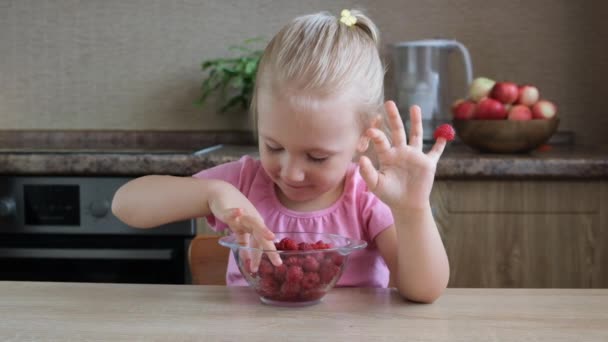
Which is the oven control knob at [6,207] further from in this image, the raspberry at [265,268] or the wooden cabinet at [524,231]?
the raspberry at [265,268]

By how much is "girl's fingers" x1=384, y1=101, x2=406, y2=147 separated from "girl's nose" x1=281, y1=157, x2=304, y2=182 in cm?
16

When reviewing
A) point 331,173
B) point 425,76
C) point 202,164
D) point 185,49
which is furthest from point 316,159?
point 185,49

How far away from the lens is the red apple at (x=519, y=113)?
7.12 ft

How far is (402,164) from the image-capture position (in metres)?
0.98

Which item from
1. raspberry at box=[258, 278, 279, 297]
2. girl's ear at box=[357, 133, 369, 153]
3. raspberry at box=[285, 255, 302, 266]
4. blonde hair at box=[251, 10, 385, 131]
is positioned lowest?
raspberry at box=[258, 278, 279, 297]

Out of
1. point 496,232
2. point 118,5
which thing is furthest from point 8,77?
point 496,232

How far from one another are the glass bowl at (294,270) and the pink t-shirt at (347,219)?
24cm

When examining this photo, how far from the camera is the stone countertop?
2.02 m

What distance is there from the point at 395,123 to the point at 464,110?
132 cm

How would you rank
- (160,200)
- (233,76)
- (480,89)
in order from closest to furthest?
(160,200) → (480,89) → (233,76)

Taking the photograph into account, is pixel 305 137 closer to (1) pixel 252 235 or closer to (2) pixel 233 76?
(1) pixel 252 235

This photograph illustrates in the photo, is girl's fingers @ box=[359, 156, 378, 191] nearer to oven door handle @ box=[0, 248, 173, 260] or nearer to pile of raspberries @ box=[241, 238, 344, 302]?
pile of raspberries @ box=[241, 238, 344, 302]

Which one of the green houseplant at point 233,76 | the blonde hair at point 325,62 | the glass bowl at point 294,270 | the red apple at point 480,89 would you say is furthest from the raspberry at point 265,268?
the green houseplant at point 233,76

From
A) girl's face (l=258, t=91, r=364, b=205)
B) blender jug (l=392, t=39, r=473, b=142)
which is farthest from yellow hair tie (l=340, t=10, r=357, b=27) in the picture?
blender jug (l=392, t=39, r=473, b=142)
